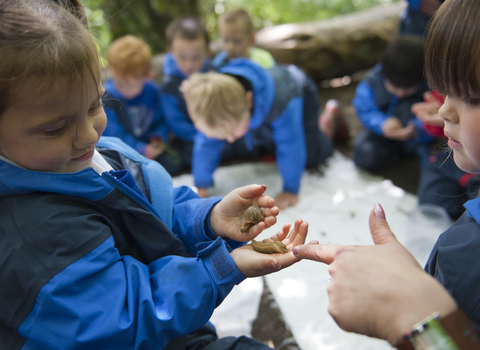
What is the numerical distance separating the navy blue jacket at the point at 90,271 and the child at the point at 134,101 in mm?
2422

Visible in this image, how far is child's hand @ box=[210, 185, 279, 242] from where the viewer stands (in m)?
1.25

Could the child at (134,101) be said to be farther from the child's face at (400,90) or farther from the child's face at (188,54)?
the child's face at (400,90)

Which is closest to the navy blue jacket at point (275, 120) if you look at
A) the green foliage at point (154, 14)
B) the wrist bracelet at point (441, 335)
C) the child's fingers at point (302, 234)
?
the child's fingers at point (302, 234)

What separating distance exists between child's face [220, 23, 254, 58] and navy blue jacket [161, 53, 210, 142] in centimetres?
31

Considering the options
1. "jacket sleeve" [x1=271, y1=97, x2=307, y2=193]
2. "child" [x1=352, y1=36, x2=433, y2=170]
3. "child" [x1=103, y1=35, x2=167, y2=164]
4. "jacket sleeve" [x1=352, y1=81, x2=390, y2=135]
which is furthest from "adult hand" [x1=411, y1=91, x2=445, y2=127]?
"child" [x1=103, y1=35, x2=167, y2=164]

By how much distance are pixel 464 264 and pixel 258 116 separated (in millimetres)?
2086

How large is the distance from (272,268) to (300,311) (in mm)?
1063

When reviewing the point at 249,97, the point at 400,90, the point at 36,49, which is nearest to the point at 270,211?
the point at 36,49

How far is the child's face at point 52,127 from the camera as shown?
2.80 feet

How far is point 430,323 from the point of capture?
0.70 metres

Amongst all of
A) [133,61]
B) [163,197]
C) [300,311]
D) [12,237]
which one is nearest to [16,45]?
[12,237]

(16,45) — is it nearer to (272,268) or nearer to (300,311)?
(272,268)

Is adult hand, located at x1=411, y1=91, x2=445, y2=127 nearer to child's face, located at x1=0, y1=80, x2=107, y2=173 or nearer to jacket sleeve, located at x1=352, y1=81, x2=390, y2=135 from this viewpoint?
jacket sleeve, located at x1=352, y1=81, x2=390, y2=135

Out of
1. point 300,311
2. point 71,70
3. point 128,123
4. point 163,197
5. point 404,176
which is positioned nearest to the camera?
point 71,70
